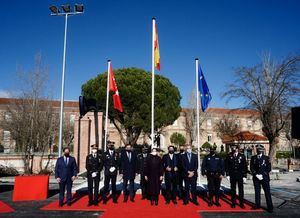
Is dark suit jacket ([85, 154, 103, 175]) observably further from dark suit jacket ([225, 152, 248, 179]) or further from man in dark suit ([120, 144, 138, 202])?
dark suit jacket ([225, 152, 248, 179])

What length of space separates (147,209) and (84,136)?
12.7m

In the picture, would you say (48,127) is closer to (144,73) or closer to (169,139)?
(144,73)

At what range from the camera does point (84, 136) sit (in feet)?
69.1

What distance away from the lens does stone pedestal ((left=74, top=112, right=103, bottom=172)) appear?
20.9 meters

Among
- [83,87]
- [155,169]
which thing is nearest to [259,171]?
[155,169]

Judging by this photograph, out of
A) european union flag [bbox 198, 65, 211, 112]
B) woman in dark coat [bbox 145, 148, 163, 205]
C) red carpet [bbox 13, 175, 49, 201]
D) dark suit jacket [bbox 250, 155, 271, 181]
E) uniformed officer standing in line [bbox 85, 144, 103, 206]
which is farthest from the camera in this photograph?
european union flag [bbox 198, 65, 211, 112]

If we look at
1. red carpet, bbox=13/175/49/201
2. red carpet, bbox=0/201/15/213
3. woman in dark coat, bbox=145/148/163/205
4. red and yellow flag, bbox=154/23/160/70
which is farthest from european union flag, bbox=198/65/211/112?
red carpet, bbox=0/201/15/213

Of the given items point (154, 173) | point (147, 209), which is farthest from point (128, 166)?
point (147, 209)

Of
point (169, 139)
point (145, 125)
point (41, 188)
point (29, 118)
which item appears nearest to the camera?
point (41, 188)

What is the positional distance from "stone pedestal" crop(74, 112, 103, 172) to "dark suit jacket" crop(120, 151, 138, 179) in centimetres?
1090

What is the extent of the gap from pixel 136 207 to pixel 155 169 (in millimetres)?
1445

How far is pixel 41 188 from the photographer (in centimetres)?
1117

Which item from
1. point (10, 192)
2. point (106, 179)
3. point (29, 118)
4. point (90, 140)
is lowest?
point (10, 192)

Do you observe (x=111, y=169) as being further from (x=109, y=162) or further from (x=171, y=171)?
(x=171, y=171)
